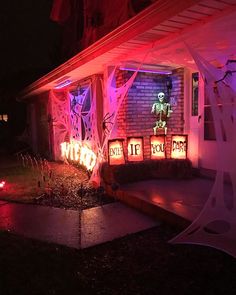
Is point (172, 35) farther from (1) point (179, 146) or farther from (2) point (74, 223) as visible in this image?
(2) point (74, 223)

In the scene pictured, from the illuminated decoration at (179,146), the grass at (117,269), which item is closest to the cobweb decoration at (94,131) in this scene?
the illuminated decoration at (179,146)

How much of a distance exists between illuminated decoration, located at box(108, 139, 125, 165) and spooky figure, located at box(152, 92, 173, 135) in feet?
3.80

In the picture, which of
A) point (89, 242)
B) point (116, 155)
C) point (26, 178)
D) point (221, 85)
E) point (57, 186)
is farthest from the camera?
point (26, 178)

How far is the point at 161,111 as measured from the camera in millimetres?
6738

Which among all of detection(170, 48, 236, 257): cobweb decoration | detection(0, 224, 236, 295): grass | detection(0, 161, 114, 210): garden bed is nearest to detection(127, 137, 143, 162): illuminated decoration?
detection(0, 161, 114, 210): garden bed

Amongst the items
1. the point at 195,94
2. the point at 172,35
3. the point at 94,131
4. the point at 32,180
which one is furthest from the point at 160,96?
the point at 32,180

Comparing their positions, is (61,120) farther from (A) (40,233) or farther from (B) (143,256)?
(B) (143,256)

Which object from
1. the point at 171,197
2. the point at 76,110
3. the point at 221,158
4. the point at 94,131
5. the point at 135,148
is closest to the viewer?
the point at 221,158

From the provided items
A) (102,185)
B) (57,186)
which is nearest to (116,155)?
(102,185)

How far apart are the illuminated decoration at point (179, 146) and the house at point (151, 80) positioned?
22mm

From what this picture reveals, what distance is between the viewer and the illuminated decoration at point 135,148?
6.32m

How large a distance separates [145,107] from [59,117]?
211 inches

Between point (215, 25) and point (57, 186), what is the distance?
518 centimetres

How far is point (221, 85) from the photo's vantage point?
3.24m
